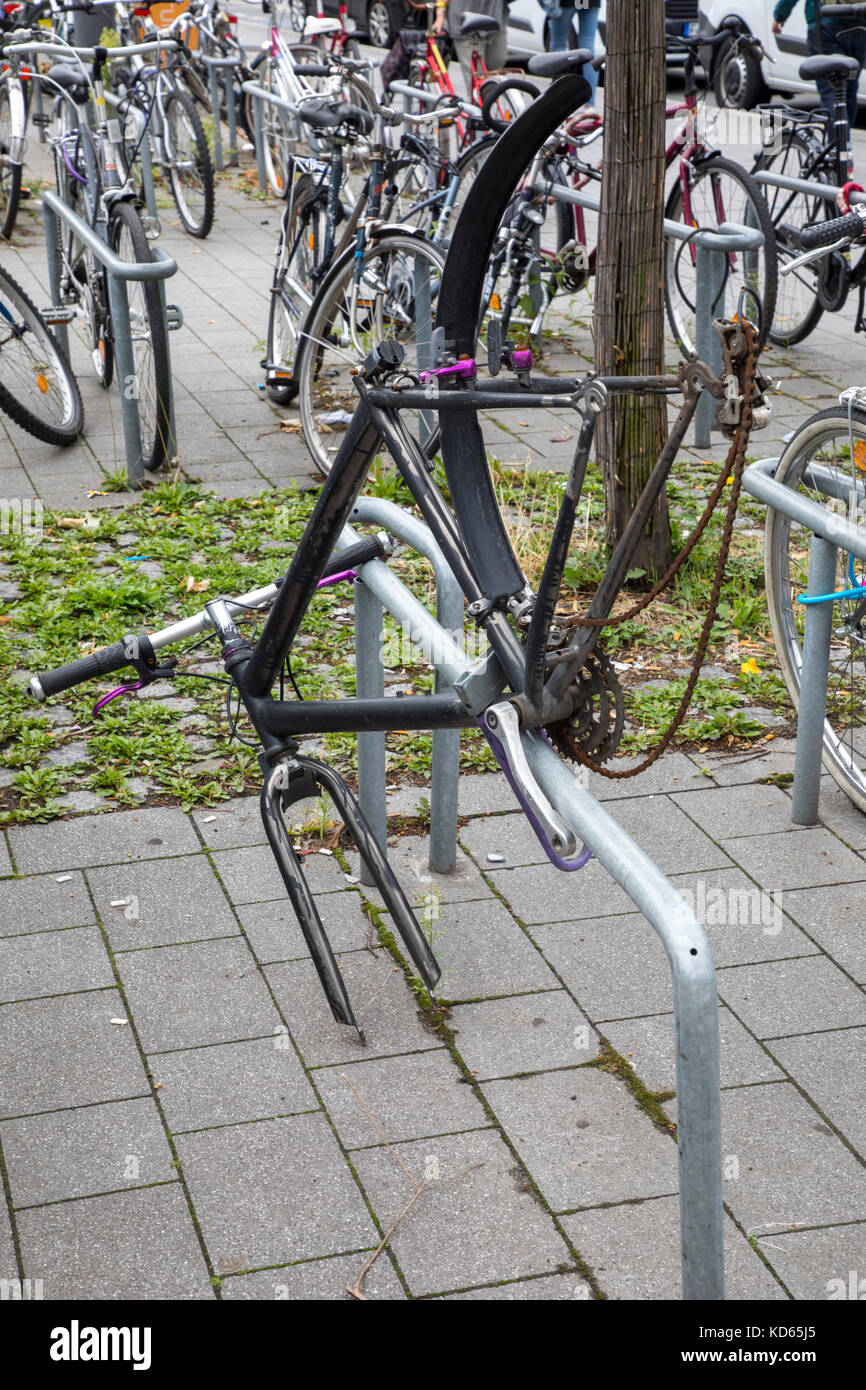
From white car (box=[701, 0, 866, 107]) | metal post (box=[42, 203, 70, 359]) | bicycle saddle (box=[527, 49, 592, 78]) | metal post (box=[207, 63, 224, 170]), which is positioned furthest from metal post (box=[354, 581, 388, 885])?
white car (box=[701, 0, 866, 107])

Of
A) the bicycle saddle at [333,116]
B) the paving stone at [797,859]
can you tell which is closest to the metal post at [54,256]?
the bicycle saddle at [333,116]

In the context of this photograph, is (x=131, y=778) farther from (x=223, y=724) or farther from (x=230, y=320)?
(x=230, y=320)

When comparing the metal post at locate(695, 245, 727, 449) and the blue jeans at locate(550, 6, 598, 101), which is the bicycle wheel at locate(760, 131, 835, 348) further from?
the blue jeans at locate(550, 6, 598, 101)

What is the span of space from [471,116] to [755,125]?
6.79 meters

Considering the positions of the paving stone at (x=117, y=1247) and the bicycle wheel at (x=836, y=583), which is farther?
the bicycle wheel at (x=836, y=583)

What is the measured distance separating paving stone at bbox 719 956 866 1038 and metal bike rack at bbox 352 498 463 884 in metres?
0.73

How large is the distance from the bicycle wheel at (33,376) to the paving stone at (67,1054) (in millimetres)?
3646

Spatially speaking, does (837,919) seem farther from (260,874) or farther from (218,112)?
(218,112)

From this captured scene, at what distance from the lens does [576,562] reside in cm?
512

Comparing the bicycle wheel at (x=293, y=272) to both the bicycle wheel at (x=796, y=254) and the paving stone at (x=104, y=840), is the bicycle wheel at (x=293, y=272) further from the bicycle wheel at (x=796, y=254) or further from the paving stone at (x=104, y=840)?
the paving stone at (x=104, y=840)

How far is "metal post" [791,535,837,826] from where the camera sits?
11.5ft

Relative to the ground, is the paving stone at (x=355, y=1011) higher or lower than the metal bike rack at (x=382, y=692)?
lower

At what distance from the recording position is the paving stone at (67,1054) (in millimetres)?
2842

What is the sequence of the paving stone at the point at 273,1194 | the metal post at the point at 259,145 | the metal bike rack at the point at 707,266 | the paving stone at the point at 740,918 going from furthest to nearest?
the metal post at the point at 259,145
the metal bike rack at the point at 707,266
the paving stone at the point at 740,918
the paving stone at the point at 273,1194
